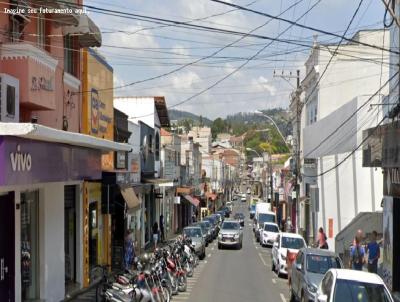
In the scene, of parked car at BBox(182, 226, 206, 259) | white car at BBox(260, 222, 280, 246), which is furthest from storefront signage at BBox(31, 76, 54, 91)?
white car at BBox(260, 222, 280, 246)

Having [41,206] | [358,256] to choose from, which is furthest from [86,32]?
[358,256]

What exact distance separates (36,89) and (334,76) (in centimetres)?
2813

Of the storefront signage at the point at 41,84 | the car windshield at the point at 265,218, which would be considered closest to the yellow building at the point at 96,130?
the storefront signage at the point at 41,84

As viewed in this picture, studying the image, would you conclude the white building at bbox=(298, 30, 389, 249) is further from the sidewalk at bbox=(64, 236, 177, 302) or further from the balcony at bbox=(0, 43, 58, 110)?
the balcony at bbox=(0, 43, 58, 110)

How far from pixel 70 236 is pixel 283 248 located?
10521 millimetres

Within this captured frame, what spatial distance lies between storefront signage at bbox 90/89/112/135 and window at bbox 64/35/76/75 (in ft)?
6.46

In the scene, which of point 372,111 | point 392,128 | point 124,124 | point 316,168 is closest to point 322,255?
point 392,128

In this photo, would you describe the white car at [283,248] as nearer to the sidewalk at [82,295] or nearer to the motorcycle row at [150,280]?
the motorcycle row at [150,280]

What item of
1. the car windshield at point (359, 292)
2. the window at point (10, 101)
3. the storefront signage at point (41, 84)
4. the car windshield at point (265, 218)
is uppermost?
the storefront signage at point (41, 84)

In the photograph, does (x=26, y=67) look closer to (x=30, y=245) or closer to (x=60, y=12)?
(x=60, y=12)

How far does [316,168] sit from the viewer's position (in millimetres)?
38125

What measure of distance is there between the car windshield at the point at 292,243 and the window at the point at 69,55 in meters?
12.5

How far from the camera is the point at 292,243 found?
88.8ft

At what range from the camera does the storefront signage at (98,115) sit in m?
20.9
